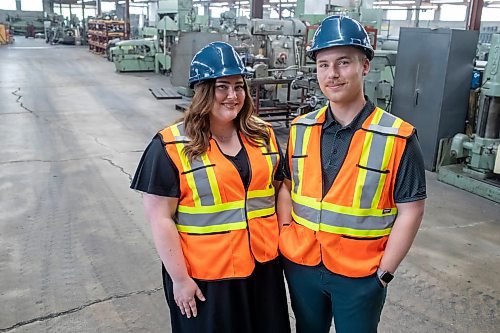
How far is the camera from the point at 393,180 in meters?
1.20

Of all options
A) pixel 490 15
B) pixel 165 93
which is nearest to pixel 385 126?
pixel 165 93

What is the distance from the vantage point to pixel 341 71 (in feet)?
3.89

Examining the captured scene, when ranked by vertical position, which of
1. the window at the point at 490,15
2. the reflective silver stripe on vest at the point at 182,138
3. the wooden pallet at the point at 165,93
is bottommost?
the wooden pallet at the point at 165,93

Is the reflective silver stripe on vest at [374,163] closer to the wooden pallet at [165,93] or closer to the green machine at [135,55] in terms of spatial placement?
the wooden pallet at [165,93]

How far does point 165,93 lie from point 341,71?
7422 millimetres

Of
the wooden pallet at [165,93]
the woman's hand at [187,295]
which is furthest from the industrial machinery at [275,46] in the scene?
the woman's hand at [187,295]

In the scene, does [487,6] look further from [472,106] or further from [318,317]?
[318,317]

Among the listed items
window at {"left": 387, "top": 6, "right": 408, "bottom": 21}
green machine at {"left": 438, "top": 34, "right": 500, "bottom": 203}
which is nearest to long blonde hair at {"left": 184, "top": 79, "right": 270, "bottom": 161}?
green machine at {"left": 438, "top": 34, "right": 500, "bottom": 203}

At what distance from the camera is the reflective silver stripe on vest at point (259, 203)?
4.32 ft

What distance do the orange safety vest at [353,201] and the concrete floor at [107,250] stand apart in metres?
1.05

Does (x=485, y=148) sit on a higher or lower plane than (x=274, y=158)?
lower

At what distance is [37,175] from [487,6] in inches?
624

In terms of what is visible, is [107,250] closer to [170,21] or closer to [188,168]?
[188,168]

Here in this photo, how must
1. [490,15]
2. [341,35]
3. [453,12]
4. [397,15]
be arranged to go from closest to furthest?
[341,35]
[490,15]
[453,12]
[397,15]
